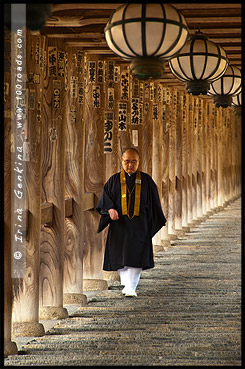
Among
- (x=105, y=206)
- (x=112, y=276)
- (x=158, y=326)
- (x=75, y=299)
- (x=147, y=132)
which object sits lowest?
(x=158, y=326)

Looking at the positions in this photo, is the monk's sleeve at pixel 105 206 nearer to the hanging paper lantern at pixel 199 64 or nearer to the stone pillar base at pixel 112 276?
the stone pillar base at pixel 112 276

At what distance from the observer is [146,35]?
473cm

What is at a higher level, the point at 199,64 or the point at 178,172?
the point at 199,64

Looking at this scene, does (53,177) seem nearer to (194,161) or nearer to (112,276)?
(112,276)

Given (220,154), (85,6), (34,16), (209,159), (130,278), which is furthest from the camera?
(220,154)

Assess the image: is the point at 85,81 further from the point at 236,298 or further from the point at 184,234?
the point at 184,234

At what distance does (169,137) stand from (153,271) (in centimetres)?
470

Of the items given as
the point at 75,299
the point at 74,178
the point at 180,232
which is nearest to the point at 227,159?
the point at 180,232

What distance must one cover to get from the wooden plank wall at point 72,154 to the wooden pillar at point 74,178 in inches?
0.5

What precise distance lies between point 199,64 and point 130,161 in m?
2.25

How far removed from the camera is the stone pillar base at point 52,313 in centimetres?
752

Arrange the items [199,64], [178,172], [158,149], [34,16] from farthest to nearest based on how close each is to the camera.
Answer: [178,172], [158,149], [199,64], [34,16]

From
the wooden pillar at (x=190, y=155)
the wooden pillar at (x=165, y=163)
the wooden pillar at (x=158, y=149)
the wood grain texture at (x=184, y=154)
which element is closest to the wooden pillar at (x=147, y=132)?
the wooden pillar at (x=158, y=149)

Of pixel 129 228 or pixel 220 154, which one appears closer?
pixel 129 228
